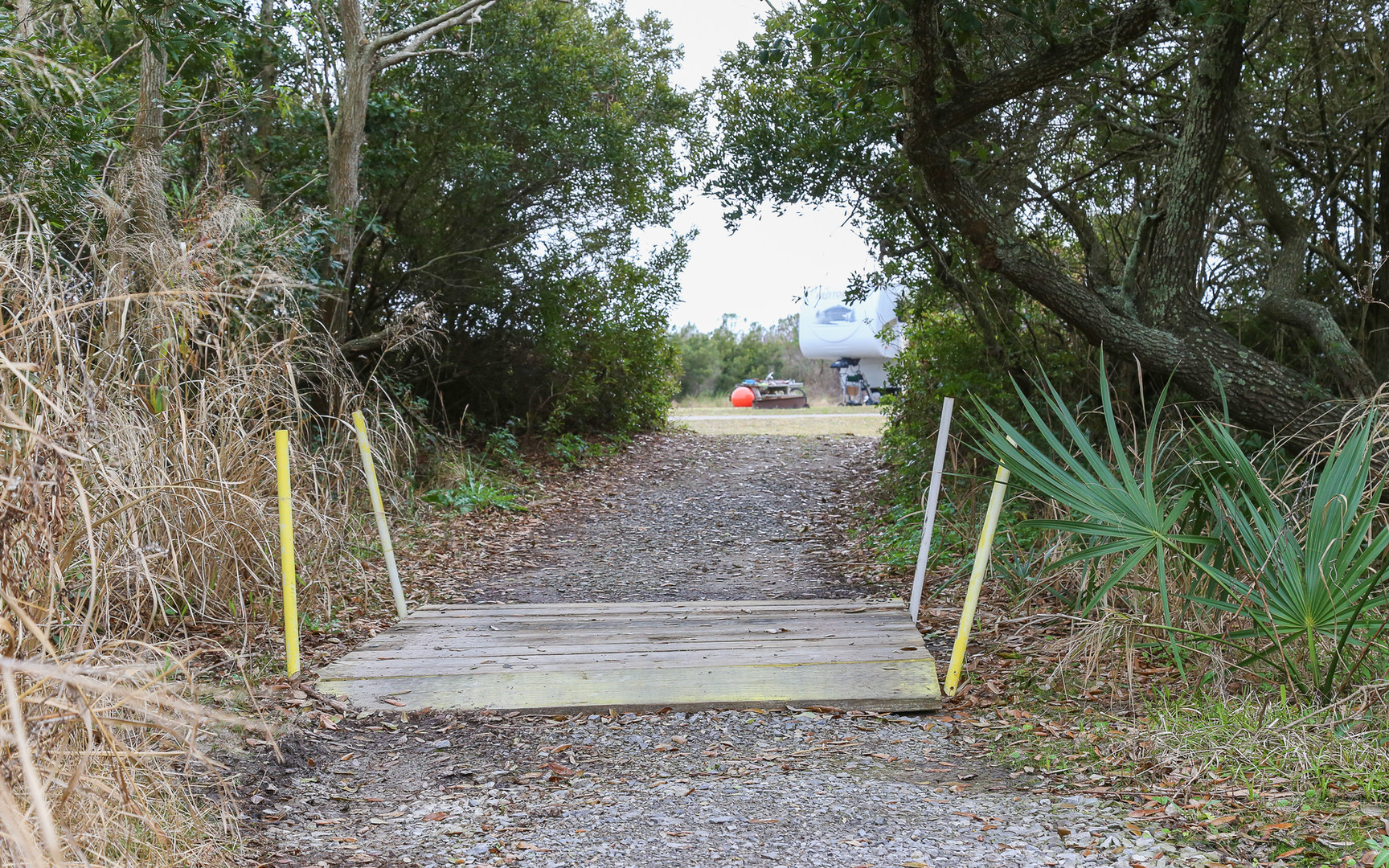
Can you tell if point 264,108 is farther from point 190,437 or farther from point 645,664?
point 645,664

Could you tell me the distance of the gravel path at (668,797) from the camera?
113 inches

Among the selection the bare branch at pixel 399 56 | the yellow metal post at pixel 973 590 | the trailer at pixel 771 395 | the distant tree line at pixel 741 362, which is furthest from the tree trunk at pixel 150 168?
the distant tree line at pixel 741 362

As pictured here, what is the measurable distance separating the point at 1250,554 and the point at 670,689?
2.42m

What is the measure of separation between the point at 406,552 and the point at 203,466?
275 cm

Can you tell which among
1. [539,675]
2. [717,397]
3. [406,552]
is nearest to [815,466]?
[406,552]

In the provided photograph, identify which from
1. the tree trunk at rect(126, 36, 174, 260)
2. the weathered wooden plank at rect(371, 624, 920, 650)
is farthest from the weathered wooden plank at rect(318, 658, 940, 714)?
the tree trunk at rect(126, 36, 174, 260)

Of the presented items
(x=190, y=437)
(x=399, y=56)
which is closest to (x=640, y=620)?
(x=190, y=437)

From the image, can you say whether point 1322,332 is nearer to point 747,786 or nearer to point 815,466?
point 747,786

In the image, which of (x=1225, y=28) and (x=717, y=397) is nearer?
(x=1225, y=28)

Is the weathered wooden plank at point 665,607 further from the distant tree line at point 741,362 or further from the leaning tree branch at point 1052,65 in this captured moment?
the distant tree line at point 741,362

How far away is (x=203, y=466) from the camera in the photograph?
16.4 feet

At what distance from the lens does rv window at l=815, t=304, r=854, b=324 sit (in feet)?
80.9

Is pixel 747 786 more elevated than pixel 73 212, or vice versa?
pixel 73 212

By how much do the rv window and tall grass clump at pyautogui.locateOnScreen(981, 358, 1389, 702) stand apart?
20387 mm
